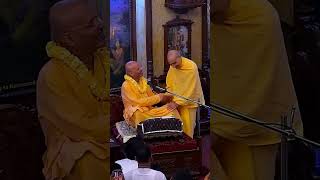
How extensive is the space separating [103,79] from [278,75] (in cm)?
45

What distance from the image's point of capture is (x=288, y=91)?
1347 mm

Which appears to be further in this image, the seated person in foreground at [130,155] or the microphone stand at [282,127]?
the microphone stand at [282,127]

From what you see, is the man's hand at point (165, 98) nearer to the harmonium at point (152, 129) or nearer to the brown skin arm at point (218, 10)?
the harmonium at point (152, 129)

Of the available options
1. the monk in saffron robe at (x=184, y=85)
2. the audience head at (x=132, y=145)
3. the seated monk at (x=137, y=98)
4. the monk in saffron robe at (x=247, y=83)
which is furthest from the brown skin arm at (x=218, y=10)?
the audience head at (x=132, y=145)

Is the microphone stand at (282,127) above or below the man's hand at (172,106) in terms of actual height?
below

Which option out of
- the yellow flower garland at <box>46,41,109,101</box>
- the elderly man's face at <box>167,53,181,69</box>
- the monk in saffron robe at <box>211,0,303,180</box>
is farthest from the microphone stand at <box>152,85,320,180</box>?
the yellow flower garland at <box>46,41,109,101</box>

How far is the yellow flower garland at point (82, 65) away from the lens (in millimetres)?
1099

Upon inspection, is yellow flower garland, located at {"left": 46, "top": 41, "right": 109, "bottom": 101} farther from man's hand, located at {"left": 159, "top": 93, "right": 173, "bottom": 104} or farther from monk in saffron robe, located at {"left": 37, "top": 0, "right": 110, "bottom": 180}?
man's hand, located at {"left": 159, "top": 93, "right": 173, "bottom": 104}

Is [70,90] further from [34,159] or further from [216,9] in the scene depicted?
[216,9]

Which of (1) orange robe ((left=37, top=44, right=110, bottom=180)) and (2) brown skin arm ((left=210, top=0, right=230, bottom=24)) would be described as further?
(2) brown skin arm ((left=210, top=0, right=230, bottom=24))

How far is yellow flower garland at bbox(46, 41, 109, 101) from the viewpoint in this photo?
1.10 m

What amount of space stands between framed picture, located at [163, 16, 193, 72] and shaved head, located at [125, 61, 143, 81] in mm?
60

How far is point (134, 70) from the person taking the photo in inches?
44.9

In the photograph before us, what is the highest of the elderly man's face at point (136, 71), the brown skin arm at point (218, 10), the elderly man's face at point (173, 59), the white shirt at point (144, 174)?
the brown skin arm at point (218, 10)
